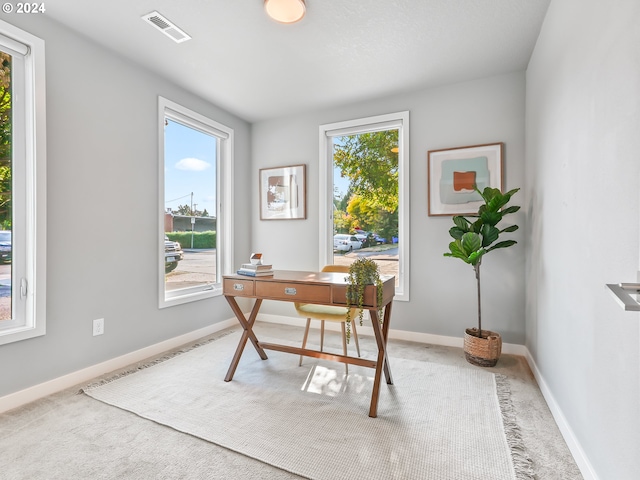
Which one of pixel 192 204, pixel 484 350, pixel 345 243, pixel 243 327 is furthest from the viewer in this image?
pixel 345 243

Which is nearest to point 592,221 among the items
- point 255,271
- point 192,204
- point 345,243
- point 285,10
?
point 255,271

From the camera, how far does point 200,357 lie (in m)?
2.88

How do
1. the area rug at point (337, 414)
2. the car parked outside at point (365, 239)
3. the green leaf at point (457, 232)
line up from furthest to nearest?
the car parked outside at point (365, 239), the green leaf at point (457, 232), the area rug at point (337, 414)

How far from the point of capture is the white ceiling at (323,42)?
212 centimetres

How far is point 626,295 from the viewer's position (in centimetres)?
83

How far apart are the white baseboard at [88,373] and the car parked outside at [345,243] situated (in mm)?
1722

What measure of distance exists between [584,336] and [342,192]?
271 cm

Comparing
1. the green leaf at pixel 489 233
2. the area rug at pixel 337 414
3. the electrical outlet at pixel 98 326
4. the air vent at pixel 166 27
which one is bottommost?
the area rug at pixel 337 414

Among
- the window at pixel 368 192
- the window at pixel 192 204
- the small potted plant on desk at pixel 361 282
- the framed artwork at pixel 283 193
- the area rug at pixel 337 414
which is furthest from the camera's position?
the framed artwork at pixel 283 193

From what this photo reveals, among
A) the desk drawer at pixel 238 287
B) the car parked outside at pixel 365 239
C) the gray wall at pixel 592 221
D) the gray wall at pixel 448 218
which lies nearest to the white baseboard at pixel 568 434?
the gray wall at pixel 592 221

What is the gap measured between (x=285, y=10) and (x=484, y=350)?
286 cm

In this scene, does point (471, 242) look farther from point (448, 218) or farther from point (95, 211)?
point (95, 211)

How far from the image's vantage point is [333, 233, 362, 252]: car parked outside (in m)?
3.77

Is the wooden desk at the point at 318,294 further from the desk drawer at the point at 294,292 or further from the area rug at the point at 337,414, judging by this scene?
the area rug at the point at 337,414
